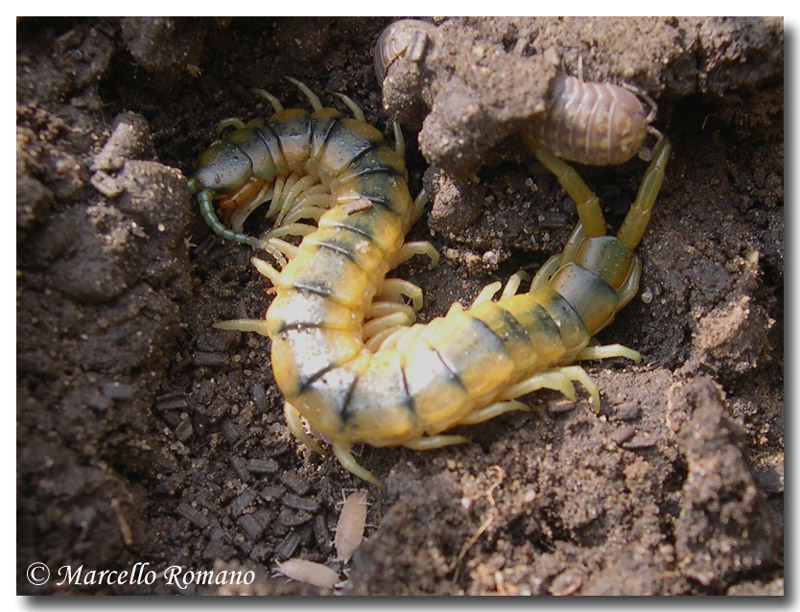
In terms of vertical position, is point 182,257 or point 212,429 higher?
point 182,257

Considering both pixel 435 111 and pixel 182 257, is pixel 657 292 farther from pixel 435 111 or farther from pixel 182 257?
pixel 182 257

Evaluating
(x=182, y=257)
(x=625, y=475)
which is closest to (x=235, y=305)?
(x=182, y=257)

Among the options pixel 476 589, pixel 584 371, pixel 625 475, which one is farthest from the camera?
pixel 584 371

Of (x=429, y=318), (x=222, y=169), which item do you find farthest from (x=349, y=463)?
(x=222, y=169)

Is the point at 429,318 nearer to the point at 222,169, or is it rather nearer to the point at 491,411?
the point at 491,411

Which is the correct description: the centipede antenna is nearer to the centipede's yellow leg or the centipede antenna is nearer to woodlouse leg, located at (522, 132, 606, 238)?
the centipede's yellow leg

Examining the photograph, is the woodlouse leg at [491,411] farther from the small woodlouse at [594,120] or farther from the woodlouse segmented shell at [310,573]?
the small woodlouse at [594,120]
